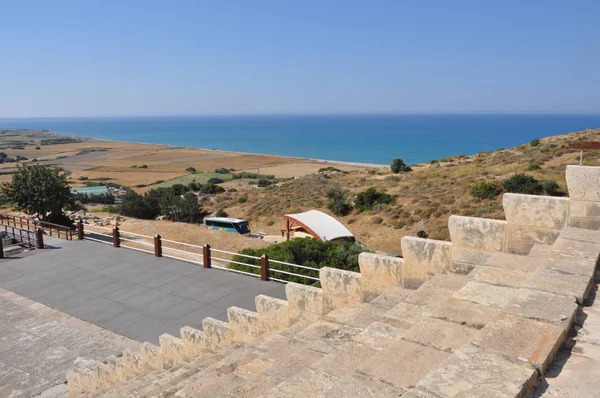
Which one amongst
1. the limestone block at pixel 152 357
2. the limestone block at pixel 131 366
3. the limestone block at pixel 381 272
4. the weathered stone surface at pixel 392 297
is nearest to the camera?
the weathered stone surface at pixel 392 297

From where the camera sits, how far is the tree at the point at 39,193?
23.8 meters

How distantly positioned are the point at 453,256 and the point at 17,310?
917 centimetres

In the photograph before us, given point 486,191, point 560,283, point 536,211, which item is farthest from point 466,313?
point 486,191

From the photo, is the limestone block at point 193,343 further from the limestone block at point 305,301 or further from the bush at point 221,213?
the bush at point 221,213

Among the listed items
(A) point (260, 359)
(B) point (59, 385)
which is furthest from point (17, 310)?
(A) point (260, 359)

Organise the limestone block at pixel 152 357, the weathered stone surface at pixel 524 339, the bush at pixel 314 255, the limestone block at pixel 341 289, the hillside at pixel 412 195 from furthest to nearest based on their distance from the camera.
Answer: the hillside at pixel 412 195, the bush at pixel 314 255, the limestone block at pixel 152 357, the limestone block at pixel 341 289, the weathered stone surface at pixel 524 339

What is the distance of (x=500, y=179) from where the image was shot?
35312 millimetres

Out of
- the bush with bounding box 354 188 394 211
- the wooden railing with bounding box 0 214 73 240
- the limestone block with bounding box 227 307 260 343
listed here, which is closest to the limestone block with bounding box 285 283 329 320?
the limestone block with bounding box 227 307 260 343

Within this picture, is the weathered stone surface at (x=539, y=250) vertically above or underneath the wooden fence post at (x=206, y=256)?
above

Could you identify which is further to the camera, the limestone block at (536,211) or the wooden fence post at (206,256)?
the wooden fence post at (206,256)

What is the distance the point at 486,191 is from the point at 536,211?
91.7 feet

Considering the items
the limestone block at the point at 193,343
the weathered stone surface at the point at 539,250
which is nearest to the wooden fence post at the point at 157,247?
the limestone block at the point at 193,343

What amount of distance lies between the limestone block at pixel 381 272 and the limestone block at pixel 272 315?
1.28 m

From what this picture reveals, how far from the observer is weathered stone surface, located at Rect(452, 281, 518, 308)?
448 cm
